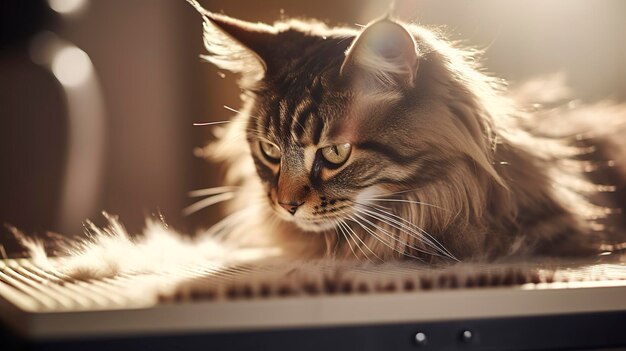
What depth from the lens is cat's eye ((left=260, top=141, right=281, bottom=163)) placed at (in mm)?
1001

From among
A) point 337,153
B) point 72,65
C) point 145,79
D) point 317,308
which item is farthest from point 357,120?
point 72,65

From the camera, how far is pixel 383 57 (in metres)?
0.90

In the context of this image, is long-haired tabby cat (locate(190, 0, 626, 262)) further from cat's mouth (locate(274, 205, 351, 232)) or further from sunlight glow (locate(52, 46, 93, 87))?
sunlight glow (locate(52, 46, 93, 87))

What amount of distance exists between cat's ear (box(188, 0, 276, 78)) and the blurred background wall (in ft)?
0.08

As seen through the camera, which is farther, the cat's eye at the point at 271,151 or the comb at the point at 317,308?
the cat's eye at the point at 271,151

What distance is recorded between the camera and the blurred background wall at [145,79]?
103 cm

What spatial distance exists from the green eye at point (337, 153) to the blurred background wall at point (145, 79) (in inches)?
8.9

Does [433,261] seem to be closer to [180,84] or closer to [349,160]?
[349,160]

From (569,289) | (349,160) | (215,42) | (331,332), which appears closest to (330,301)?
(331,332)

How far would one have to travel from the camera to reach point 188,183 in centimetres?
112

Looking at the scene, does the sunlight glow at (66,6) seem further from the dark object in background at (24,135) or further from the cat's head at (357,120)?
the cat's head at (357,120)

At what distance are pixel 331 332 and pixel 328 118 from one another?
0.33 meters

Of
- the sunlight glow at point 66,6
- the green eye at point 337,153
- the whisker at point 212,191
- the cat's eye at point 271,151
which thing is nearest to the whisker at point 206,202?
the whisker at point 212,191

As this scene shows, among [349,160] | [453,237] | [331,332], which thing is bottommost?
[331,332]
